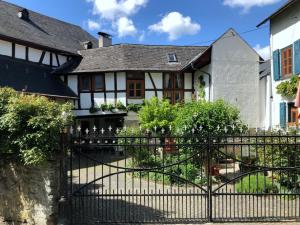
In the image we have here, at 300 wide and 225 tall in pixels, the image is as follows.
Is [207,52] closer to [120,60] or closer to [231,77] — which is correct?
[231,77]

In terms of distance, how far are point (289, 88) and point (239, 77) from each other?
22.9ft

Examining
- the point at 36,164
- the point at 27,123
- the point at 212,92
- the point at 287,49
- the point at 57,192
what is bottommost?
the point at 57,192

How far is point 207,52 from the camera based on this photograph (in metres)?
21.0

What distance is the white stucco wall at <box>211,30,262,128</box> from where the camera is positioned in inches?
828

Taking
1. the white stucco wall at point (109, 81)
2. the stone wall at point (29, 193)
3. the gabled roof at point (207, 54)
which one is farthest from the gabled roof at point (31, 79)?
the stone wall at point (29, 193)

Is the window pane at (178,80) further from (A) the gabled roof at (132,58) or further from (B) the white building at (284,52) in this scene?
(B) the white building at (284,52)

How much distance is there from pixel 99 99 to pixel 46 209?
16.8 metres

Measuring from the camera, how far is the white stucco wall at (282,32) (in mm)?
14037

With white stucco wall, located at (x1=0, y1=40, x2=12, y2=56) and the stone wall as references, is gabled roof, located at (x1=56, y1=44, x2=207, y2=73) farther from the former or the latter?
the stone wall

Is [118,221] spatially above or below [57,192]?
below

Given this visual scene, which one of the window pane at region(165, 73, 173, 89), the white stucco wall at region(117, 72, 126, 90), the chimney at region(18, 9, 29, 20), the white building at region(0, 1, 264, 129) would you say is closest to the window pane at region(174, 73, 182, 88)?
the white building at region(0, 1, 264, 129)

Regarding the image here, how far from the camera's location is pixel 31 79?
20.0m

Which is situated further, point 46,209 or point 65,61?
point 65,61

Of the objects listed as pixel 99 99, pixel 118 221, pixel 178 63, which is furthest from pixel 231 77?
pixel 118 221
